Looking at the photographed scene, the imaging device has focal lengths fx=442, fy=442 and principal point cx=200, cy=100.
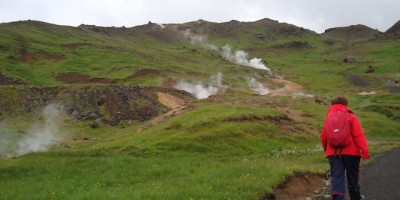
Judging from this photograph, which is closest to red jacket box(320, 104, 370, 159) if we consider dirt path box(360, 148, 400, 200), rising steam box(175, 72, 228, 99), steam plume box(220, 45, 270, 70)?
dirt path box(360, 148, 400, 200)

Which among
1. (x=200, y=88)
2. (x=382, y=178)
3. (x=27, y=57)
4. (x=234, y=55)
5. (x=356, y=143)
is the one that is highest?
(x=234, y=55)

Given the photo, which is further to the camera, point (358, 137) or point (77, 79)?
point (77, 79)

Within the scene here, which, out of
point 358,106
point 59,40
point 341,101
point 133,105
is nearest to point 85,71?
point 133,105

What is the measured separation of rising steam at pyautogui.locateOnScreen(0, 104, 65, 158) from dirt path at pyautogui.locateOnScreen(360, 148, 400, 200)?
2102 cm

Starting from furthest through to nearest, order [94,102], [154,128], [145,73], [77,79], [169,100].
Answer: [145,73] < [77,79] < [169,100] < [94,102] < [154,128]

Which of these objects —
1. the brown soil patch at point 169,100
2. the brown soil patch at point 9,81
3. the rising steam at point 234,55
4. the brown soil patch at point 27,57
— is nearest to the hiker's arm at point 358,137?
the brown soil patch at point 169,100

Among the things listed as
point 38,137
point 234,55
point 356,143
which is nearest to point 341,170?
point 356,143

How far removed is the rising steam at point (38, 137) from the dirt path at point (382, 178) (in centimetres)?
2102

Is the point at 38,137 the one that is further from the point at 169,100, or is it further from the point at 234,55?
the point at 234,55

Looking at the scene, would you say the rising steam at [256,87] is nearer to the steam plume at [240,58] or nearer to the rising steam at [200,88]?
the rising steam at [200,88]

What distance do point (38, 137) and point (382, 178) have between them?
28.1m

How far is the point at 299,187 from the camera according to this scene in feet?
61.4

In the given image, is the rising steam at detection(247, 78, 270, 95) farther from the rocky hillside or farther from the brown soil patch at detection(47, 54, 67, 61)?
the brown soil patch at detection(47, 54, 67, 61)

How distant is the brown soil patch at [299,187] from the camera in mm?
17348
